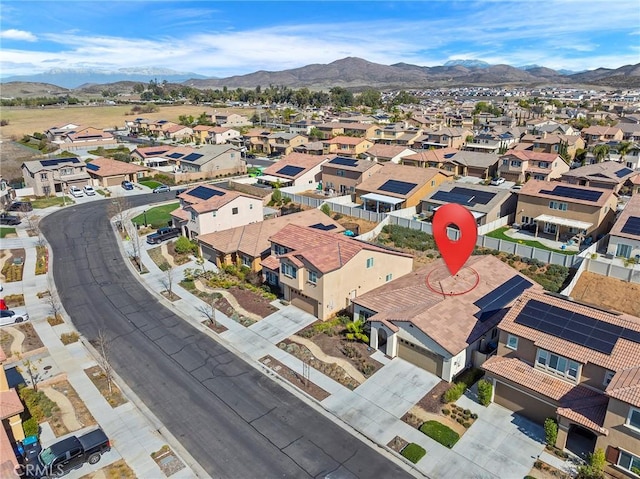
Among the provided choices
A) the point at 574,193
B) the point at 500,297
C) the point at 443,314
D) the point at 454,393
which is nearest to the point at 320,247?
Result: the point at 443,314

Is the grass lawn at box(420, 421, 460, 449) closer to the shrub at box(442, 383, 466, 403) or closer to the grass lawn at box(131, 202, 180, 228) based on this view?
the shrub at box(442, 383, 466, 403)

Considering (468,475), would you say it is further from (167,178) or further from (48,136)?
(48,136)

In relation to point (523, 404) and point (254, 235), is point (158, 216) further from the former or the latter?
point (523, 404)

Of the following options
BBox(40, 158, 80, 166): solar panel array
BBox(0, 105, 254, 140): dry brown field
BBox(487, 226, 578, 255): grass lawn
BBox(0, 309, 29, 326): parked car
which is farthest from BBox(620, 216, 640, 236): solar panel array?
BBox(0, 105, 254, 140): dry brown field

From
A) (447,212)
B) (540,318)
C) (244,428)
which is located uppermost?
(447,212)

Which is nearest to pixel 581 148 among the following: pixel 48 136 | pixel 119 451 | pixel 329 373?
pixel 329 373

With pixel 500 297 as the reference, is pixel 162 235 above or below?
below
